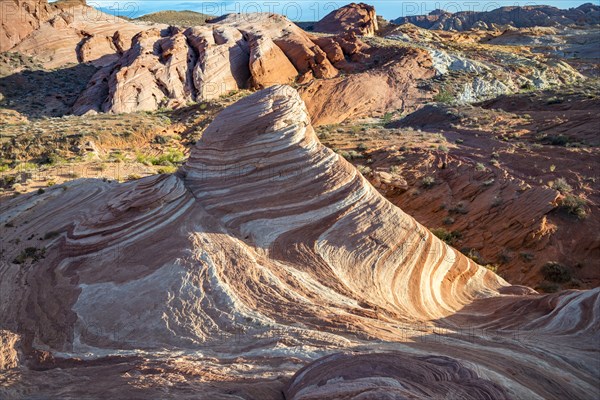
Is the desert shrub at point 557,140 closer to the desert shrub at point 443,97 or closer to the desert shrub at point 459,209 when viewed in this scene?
the desert shrub at point 459,209

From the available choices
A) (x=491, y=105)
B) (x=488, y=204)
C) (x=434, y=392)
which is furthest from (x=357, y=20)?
(x=434, y=392)

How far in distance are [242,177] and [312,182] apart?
1484mm

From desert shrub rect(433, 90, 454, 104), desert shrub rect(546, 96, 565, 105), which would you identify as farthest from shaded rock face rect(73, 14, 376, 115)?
desert shrub rect(546, 96, 565, 105)

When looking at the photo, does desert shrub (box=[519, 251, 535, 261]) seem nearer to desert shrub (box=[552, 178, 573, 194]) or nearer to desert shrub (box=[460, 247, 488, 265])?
desert shrub (box=[460, 247, 488, 265])

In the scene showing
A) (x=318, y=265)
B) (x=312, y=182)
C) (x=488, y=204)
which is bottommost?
(x=488, y=204)

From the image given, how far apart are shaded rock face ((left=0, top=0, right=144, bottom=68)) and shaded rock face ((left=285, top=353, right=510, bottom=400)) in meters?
51.2

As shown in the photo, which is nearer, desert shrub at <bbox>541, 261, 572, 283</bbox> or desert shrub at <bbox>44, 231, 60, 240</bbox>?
desert shrub at <bbox>44, 231, 60, 240</bbox>

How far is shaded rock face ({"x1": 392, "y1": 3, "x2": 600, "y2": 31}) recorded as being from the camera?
425 ft

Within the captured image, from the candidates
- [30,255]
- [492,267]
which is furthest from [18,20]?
[492,267]

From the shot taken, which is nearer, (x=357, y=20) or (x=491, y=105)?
(x=491, y=105)

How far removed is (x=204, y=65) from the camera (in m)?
39.9

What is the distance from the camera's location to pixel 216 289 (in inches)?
295

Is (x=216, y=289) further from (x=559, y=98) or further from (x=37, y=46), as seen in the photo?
(x=37, y=46)

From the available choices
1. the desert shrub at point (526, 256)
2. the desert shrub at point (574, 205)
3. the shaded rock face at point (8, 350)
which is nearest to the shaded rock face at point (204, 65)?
the desert shrub at point (574, 205)
